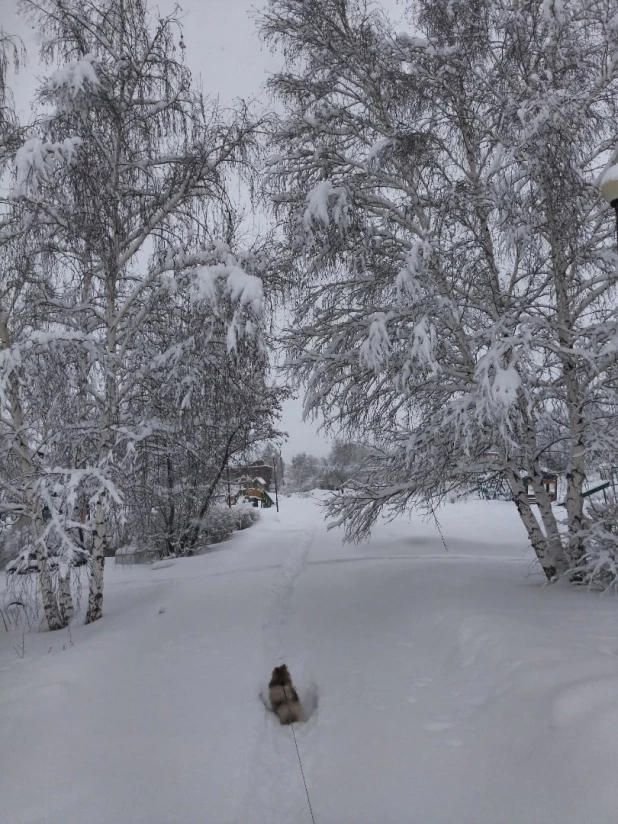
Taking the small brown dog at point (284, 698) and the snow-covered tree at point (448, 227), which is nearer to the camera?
the small brown dog at point (284, 698)

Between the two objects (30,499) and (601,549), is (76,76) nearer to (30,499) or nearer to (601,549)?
(30,499)

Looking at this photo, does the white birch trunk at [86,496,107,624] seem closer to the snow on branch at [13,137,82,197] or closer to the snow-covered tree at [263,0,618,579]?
the snow-covered tree at [263,0,618,579]

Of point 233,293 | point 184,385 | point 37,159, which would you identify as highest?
point 37,159

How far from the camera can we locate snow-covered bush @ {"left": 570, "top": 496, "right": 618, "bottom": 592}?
509cm

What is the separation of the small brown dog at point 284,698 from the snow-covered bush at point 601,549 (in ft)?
10.4

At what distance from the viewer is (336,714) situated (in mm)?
3879

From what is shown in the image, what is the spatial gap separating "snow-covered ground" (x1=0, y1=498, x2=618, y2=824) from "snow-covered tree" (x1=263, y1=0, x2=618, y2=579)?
158 centimetres

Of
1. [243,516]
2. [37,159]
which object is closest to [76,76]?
[37,159]

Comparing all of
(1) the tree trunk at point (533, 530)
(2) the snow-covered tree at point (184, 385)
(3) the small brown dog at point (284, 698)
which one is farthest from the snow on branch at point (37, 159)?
(1) the tree trunk at point (533, 530)

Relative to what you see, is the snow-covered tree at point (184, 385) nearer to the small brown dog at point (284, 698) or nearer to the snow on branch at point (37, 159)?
the snow on branch at point (37, 159)

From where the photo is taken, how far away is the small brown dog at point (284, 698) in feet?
13.0

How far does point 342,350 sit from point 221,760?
14.5 ft

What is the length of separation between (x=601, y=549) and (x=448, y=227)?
12.9 feet

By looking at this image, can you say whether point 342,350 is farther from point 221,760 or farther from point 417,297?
point 221,760
